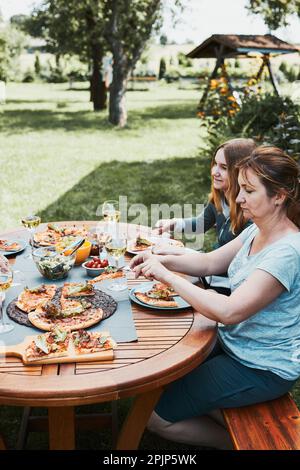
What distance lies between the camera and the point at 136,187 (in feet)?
28.6

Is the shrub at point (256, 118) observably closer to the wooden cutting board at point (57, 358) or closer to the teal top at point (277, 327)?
the teal top at point (277, 327)

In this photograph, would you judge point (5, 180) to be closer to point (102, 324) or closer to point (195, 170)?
point (195, 170)

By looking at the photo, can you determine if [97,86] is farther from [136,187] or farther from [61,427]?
[61,427]

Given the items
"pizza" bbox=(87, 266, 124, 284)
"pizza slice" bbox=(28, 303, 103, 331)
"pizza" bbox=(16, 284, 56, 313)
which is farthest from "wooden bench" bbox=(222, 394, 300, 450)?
"pizza" bbox=(16, 284, 56, 313)

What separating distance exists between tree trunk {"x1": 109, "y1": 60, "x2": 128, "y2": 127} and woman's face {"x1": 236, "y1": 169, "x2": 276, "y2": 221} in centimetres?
1388

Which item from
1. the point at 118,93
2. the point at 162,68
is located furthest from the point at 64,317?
the point at 162,68

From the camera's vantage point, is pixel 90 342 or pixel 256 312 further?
pixel 256 312

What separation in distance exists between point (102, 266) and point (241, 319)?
92cm

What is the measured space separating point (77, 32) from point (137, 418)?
62.5ft

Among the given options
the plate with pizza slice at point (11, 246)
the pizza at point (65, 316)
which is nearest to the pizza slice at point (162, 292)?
the pizza at point (65, 316)

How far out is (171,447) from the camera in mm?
2957

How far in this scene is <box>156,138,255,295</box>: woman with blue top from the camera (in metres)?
3.07

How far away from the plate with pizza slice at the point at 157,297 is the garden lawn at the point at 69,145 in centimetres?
465
